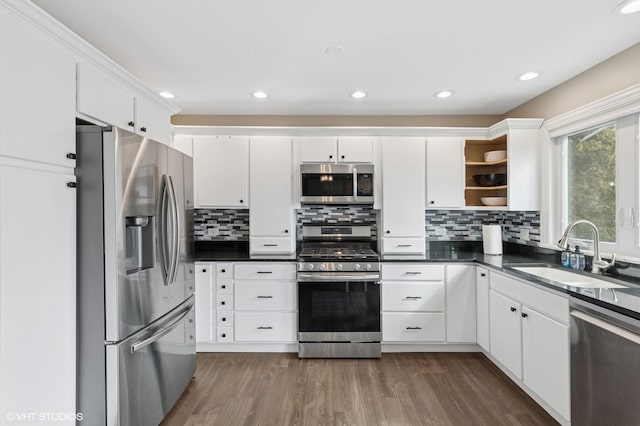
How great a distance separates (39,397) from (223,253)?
6.40 ft

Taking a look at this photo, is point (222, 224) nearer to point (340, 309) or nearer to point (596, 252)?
point (340, 309)

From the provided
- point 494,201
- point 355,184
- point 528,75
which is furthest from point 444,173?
point 528,75

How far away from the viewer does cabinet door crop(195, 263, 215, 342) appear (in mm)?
2932

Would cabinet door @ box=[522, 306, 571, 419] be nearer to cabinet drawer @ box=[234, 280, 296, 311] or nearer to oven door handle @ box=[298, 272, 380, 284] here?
oven door handle @ box=[298, 272, 380, 284]

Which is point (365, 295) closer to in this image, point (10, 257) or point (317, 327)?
point (317, 327)

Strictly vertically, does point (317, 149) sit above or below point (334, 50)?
below

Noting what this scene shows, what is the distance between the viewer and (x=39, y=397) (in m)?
1.32

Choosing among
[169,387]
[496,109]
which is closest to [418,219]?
[496,109]

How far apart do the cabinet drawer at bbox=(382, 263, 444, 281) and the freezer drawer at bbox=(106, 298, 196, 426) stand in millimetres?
1726

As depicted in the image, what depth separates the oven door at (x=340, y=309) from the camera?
2.85m

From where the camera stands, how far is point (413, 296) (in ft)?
9.54

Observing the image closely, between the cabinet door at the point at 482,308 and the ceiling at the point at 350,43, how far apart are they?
5.42 ft

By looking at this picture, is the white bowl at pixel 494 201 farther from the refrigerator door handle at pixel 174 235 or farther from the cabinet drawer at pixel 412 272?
the refrigerator door handle at pixel 174 235

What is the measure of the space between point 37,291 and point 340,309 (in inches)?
84.3
